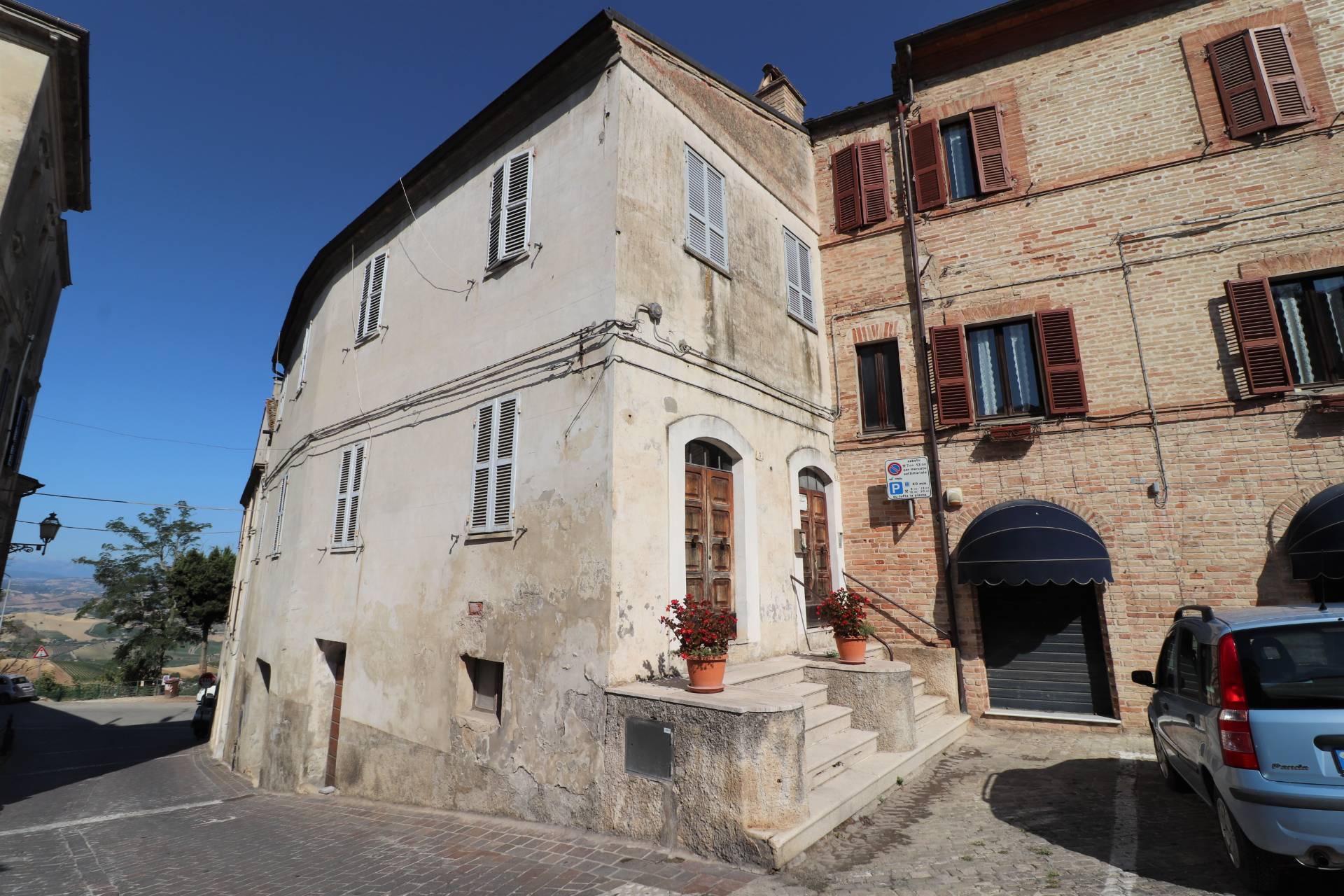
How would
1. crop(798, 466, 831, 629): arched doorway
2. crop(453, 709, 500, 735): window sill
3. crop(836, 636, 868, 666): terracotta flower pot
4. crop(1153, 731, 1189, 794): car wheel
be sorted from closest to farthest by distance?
crop(1153, 731, 1189, 794): car wheel → crop(453, 709, 500, 735): window sill → crop(836, 636, 868, 666): terracotta flower pot → crop(798, 466, 831, 629): arched doorway

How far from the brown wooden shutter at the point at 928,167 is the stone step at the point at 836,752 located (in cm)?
825

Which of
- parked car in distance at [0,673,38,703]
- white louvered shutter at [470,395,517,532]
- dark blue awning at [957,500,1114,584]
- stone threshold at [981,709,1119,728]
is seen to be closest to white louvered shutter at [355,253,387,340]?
white louvered shutter at [470,395,517,532]

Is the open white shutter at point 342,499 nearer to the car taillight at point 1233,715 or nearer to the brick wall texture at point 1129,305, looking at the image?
the brick wall texture at point 1129,305

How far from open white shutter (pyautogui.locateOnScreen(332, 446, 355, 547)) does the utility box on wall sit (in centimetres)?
707

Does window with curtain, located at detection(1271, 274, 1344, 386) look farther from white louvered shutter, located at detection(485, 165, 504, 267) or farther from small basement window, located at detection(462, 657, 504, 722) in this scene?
small basement window, located at detection(462, 657, 504, 722)

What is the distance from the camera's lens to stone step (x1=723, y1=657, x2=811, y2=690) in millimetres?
6508

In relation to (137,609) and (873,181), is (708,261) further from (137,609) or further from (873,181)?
(137,609)

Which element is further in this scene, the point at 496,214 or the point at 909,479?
the point at 909,479

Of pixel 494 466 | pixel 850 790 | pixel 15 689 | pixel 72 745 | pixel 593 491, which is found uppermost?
pixel 494 466

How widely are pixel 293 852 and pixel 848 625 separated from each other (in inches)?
244

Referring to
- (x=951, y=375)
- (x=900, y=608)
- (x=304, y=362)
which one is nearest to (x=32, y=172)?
(x=304, y=362)

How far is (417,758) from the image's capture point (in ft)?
25.8

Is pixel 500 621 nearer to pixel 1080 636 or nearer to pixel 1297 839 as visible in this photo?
pixel 1297 839

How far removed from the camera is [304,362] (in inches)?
565
